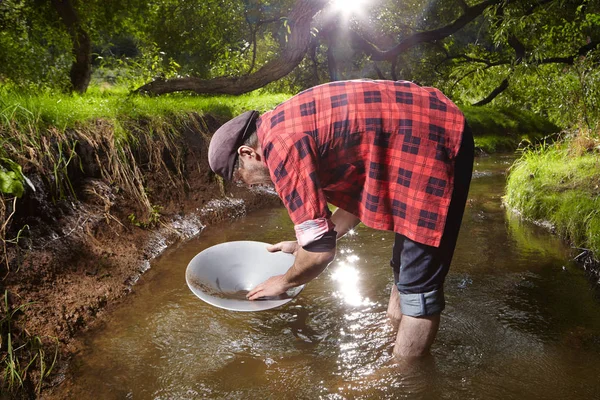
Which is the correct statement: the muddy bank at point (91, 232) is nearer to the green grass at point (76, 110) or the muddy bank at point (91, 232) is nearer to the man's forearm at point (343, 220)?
the green grass at point (76, 110)

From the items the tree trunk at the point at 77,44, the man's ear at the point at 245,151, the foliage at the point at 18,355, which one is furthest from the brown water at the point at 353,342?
the tree trunk at the point at 77,44

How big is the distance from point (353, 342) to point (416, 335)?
484 millimetres

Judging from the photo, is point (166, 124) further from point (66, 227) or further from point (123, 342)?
point (123, 342)

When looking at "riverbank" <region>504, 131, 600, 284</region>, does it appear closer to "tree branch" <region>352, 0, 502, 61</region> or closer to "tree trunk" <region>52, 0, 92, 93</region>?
"tree branch" <region>352, 0, 502, 61</region>

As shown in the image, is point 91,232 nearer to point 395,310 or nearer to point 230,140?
point 230,140

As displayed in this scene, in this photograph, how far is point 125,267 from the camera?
291cm

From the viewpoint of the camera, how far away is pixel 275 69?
6820mm

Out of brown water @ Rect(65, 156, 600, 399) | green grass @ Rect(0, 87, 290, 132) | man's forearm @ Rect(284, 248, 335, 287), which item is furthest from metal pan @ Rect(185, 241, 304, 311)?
green grass @ Rect(0, 87, 290, 132)

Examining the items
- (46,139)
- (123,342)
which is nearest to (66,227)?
(46,139)

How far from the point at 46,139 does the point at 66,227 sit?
2.05ft

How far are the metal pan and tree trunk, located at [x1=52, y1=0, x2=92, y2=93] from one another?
3.75 metres

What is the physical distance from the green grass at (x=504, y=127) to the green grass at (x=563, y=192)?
12.8 ft

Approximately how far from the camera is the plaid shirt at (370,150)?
4.88 ft

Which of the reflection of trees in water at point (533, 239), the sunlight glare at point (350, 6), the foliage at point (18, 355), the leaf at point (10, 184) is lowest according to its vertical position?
the reflection of trees in water at point (533, 239)
